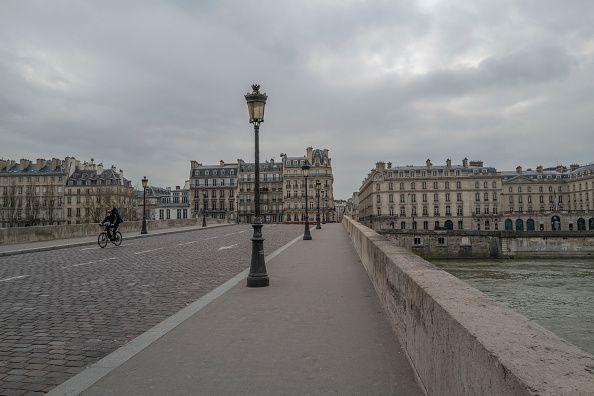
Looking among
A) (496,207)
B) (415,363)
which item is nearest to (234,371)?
(415,363)

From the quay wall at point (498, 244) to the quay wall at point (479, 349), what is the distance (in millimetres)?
60359

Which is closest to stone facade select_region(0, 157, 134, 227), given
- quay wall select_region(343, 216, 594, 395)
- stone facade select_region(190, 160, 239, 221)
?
stone facade select_region(190, 160, 239, 221)

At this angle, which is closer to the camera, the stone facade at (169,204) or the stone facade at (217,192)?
the stone facade at (217,192)

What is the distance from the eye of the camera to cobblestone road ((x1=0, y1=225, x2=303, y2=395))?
414 centimetres

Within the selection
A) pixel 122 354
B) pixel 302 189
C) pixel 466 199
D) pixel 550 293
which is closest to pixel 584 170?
pixel 466 199

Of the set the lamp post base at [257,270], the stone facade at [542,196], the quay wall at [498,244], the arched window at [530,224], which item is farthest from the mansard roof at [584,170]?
the lamp post base at [257,270]

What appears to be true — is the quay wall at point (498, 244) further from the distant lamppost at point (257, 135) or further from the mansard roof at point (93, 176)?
the mansard roof at point (93, 176)

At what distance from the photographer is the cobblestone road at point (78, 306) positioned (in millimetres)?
4145

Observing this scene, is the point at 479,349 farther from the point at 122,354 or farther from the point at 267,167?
the point at 267,167

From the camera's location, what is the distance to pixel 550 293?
29969 mm

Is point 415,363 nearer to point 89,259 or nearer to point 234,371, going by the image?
point 234,371

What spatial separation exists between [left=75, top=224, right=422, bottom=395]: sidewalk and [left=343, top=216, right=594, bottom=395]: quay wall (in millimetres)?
505

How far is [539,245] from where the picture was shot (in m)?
63.2

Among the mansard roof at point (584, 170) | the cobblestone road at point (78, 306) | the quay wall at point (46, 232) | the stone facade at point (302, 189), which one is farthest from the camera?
the stone facade at point (302, 189)
